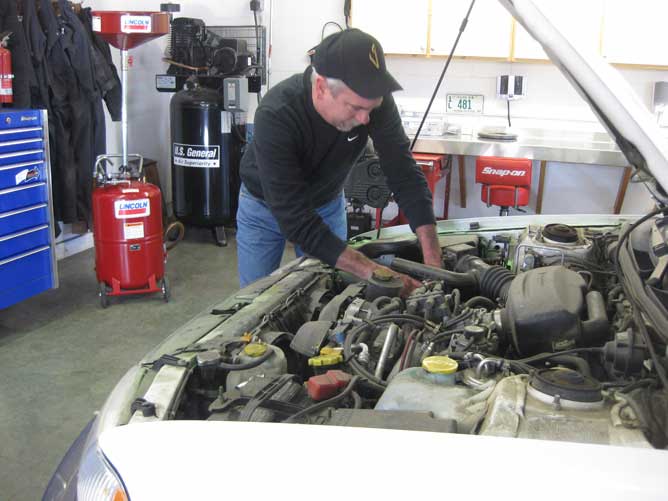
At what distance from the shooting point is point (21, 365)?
3.36 meters

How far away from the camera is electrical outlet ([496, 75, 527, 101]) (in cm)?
560

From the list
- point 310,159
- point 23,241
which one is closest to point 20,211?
point 23,241

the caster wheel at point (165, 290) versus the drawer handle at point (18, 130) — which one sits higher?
the drawer handle at point (18, 130)

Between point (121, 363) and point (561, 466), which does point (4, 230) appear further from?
point (561, 466)

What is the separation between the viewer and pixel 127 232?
13.4ft

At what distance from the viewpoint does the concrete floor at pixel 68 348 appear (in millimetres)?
2621

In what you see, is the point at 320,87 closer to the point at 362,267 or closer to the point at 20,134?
the point at 362,267

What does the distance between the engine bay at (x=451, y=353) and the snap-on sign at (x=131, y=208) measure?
6.89 ft

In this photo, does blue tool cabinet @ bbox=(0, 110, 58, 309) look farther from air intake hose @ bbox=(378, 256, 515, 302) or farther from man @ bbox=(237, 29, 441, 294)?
air intake hose @ bbox=(378, 256, 515, 302)

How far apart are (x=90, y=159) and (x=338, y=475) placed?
4.52 meters

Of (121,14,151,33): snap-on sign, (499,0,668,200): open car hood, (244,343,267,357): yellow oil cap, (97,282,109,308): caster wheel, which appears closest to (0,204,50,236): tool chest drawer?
(97,282,109,308): caster wheel

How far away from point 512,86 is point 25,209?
12.8ft

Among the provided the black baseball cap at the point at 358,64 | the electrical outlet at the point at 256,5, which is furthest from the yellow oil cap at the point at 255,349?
the electrical outlet at the point at 256,5

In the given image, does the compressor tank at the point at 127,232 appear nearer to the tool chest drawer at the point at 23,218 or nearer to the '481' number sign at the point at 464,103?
the tool chest drawer at the point at 23,218
